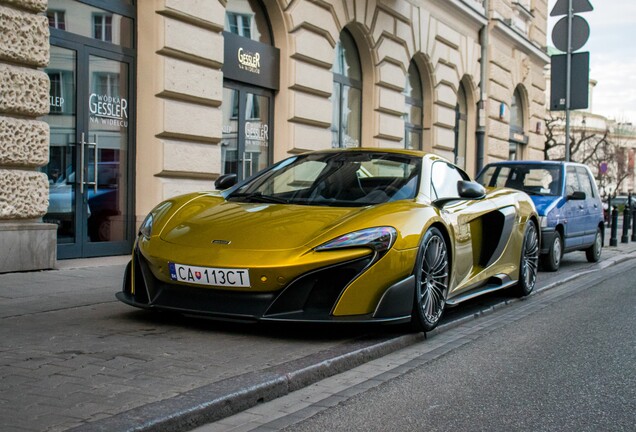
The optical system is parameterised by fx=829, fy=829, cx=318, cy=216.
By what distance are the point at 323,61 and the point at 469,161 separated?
944cm

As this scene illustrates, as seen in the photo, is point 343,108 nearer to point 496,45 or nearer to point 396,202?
point 496,45

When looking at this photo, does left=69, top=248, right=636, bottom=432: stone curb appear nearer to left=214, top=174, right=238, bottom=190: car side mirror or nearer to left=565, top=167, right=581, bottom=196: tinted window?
left=214, top=174, right=238, bottom=190: car side mirror

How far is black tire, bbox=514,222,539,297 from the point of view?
8.35 meters

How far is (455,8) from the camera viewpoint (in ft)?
66.2

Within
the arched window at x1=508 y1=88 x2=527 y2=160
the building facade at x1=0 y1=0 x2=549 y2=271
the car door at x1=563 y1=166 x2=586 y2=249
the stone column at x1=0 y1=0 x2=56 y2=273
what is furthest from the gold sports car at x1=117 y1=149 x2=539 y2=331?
the arched window at x1=508 y1=88 x2=527 y2=160

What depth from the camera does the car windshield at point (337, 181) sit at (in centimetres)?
613

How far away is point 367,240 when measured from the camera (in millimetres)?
5188

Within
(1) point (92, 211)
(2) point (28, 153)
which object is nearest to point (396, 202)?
(2) point (28, 153)

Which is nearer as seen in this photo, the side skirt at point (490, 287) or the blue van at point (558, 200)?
the side skirt at point (490, 287)

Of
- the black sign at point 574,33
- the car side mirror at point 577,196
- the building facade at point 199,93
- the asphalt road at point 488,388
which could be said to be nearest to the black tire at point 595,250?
the car side mirror at point 577,196

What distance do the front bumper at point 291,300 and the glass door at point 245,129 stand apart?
292 inches

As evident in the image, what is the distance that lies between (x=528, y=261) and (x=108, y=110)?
532cm

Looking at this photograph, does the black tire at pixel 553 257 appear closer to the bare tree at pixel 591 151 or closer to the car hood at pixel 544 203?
the car hood at pixel 544 203

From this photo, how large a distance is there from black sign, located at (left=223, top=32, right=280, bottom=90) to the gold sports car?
563cm
